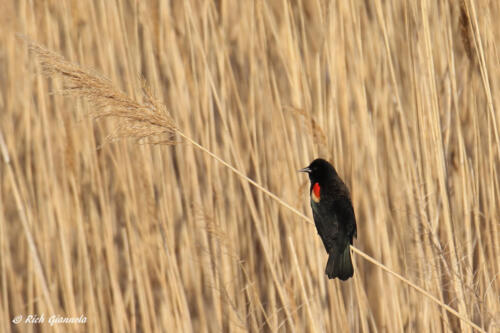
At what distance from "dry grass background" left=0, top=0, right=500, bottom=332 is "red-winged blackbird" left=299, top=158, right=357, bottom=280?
80 millimetres

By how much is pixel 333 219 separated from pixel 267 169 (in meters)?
0.59

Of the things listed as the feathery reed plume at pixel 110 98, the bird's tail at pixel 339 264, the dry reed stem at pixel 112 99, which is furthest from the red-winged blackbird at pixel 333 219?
the feathery reed plume at pixel 110 98

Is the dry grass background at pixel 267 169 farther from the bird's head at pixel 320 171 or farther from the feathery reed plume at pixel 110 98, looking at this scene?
the feathery reed plume at pixel 110 98

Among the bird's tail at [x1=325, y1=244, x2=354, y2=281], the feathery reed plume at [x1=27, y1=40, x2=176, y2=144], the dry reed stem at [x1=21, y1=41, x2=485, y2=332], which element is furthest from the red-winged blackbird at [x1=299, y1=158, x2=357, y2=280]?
the feathery reed plume at [x1=27, y1=40, x2=176, y2=144]

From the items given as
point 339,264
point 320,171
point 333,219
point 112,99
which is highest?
point 112,99

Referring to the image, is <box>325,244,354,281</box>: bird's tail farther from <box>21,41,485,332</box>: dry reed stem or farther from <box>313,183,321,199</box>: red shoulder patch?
<box>21,41,485,332</box>: dry reed stem

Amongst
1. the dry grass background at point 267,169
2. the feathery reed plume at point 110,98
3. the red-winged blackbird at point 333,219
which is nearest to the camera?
the feathery reed plume at point 110,98

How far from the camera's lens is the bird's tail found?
55.2 inches

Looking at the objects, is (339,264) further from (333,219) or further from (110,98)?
(110,98)

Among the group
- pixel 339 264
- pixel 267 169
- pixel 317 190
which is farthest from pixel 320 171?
pixel 267 169

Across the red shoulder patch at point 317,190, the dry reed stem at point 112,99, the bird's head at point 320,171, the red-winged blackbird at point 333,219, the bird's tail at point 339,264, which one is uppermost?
the dry reed stem at point 112,99

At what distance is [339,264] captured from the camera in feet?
4.62

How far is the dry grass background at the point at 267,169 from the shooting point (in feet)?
5.09

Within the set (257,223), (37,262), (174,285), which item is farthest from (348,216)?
(37,262)
